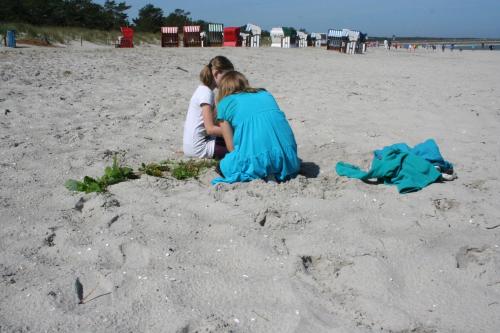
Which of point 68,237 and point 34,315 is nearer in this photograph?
point 34,315

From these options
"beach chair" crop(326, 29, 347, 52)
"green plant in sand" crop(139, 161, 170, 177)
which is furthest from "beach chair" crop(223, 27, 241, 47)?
"green plant in sand" crop(139, 161, 170, 177)

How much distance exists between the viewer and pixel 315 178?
345cm

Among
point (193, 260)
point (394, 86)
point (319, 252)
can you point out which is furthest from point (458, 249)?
point (394, 86)

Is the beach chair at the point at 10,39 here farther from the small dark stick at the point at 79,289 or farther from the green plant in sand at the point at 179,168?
the small dark stick at the point at 79,289

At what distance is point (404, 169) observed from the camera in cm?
321

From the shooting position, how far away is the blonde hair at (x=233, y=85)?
11.4ft

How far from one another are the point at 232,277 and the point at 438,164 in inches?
80.0

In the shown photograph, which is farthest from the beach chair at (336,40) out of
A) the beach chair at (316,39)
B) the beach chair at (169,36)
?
the beach chair at (169,36)

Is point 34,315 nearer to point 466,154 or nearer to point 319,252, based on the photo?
point 319,252

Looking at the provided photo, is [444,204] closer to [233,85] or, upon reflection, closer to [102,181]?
[233,85]

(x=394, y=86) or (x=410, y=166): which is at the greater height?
(x=394, y=86)

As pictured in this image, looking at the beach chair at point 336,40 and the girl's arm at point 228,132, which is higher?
the beach chair at point 336,40

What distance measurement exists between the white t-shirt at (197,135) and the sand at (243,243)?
10.1 inches

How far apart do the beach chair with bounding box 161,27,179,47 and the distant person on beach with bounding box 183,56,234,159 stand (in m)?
19.4
